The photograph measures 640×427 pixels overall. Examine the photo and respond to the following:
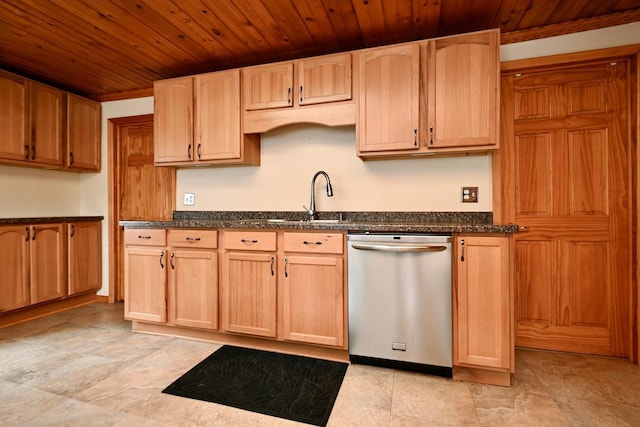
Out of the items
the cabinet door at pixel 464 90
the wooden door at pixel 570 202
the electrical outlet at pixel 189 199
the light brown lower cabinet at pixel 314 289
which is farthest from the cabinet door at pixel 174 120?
the wooden door at pixel 570 202

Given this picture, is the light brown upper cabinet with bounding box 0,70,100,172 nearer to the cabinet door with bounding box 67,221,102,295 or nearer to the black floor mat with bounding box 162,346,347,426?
the cabinet door with bounding box 67,221,102,295

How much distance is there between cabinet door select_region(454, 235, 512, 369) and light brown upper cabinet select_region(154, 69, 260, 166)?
6.12 feet

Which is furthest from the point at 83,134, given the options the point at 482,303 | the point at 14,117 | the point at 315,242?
the point at 482,303

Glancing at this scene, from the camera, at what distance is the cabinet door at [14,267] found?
104 inches

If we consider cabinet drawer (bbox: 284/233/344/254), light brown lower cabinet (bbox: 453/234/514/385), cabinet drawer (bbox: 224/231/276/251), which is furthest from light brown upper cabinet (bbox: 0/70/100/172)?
light brown lower cabinet (bbox: 453/234/514/385)

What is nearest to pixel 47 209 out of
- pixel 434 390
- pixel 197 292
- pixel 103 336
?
pixel 103 336

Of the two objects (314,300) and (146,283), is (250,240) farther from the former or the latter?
(146,283)

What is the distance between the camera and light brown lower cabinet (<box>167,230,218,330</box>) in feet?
7.58

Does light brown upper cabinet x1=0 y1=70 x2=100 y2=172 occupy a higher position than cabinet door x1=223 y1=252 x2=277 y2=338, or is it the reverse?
light brown upper cabinet x1=0 y1=70 x2=100 y2=172

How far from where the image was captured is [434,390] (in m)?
1.74

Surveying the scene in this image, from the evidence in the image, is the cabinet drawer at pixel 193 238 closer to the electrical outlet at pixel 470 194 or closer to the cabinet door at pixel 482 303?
the cabinet door at pixel 482 303

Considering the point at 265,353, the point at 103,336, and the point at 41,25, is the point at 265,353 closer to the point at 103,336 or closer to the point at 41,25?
the point at 103,336

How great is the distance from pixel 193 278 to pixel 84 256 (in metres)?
1.83

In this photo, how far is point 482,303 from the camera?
179cm
